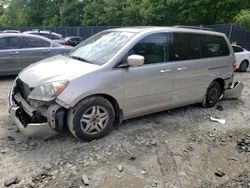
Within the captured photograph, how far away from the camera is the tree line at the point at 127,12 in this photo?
24266mm

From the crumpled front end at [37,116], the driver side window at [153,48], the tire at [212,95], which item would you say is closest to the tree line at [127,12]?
the tire at [212,95]

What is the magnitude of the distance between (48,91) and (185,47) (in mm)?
2735

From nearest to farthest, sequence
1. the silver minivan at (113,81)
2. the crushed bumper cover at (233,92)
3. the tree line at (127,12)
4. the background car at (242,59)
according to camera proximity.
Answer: the silver minivan at (113,81), the crushed bumper cover at (233,92), the background car at (242,59), the tree line at (127,12)

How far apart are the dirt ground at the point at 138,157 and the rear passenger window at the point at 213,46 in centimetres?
146

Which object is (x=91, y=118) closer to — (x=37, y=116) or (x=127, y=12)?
(x=37, y=116)

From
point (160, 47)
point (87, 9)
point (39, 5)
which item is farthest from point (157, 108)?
point (39, 5)

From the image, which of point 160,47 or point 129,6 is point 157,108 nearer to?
point 160,47

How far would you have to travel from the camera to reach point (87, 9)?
122ft

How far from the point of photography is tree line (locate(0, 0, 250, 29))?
24266 mm

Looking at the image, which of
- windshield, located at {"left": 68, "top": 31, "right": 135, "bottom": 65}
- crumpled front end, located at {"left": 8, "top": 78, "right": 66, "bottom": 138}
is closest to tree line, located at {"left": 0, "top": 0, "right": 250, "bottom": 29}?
windshield, located at {"left": 68, "top": 31, "right": 135, "bottom": 65}

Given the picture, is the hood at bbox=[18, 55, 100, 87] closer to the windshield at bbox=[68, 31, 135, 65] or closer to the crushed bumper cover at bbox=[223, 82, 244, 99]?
the windshield at bbox=[68, 31, 135, 65]

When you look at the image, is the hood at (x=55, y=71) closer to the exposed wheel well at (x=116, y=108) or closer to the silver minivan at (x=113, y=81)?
the silver minivan at (x=113, y=81)

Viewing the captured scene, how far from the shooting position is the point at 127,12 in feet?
104

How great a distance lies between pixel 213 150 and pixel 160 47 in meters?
1.90
